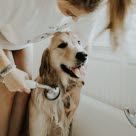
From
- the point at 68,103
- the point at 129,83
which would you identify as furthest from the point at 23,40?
the point at 129,83

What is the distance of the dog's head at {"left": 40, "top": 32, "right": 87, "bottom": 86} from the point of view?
1.03m

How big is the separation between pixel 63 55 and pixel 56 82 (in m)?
0.13

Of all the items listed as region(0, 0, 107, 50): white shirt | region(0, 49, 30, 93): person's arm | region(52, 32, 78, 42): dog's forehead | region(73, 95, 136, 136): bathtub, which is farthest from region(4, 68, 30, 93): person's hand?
region(73, 95, 136, 136): bathtub

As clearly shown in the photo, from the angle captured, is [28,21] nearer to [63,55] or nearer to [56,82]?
[63,55]

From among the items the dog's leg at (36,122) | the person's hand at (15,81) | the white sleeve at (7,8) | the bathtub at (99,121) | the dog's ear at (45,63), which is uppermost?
the white sleeve at (7,8)

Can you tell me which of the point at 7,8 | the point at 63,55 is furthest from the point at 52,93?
the point at 7,8

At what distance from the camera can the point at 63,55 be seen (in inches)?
41.5

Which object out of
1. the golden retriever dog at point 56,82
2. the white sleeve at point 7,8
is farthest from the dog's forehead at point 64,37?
the white sleeve at point 7,8

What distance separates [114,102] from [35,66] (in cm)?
67

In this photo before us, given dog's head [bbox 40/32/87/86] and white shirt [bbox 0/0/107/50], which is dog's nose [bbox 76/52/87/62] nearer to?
dog's head [bbox 40/32/87/86]

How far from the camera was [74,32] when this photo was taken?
44.6 inches

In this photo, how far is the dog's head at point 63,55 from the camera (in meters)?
1.03

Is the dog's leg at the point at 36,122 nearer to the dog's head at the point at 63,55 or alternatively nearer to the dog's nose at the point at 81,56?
the dog's head at the point at 63,55

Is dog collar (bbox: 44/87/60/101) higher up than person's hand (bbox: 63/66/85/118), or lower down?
higher up
